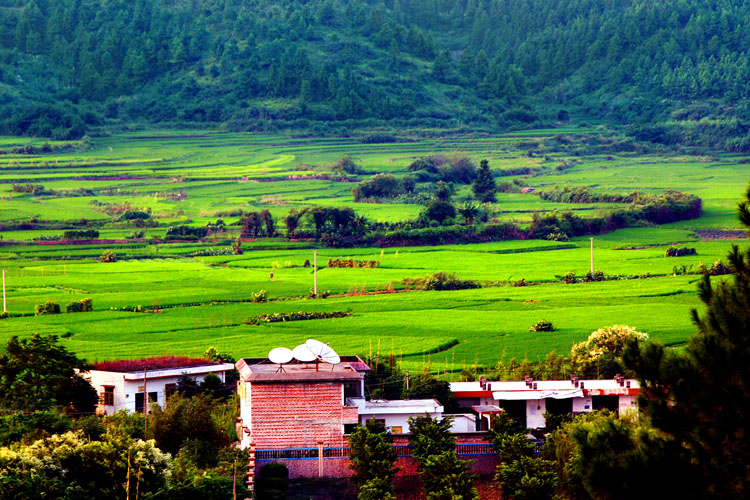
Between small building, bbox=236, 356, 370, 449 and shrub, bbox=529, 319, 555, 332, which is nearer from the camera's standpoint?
small building, bbox=236, 356, 370, 449

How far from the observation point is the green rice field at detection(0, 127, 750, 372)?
40625 mm

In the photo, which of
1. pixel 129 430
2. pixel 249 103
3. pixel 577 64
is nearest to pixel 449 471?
pixel 129 430

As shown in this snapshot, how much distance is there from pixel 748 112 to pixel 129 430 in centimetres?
9922

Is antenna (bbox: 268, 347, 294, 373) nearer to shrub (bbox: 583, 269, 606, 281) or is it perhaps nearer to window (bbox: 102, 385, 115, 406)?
window (bbox: 102, 385, 115, 406)

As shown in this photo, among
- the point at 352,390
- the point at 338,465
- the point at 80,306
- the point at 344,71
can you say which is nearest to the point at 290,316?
the point at 80,306

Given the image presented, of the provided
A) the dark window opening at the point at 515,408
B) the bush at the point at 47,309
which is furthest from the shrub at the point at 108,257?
the dark window opening at the point at 515,408

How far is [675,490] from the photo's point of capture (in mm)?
15414

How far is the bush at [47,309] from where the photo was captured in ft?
147

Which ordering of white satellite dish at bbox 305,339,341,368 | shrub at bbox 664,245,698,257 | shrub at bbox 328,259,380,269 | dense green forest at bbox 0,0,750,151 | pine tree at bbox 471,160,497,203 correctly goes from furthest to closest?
dense green forest at bbox 0,0,750,151
pine tree at bbox 471,160,497,203
shrub at bbox 664,245,698,257
shrub at bbox 328,259,380,269
white satellite dish at bbox 305,339,341,368

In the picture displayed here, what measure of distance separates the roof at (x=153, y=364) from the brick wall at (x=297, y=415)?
533 cm

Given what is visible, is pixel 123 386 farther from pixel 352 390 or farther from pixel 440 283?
pixel 440 283

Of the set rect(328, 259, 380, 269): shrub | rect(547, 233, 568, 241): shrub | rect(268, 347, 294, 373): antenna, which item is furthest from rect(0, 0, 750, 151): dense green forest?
rect(268, 347, 294, 373): antenna

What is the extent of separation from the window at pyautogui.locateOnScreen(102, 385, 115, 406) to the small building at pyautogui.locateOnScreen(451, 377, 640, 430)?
25.7ft

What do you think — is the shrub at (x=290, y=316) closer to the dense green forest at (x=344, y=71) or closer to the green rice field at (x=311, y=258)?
the green rice field at (x=311, y=258)
